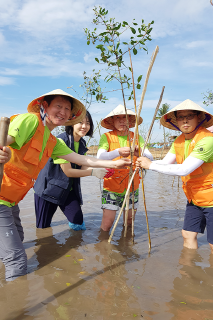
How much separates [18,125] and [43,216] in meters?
2.08

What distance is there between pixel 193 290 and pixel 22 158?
2191 millimetres

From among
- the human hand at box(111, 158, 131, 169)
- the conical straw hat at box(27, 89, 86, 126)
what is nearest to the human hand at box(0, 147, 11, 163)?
the conical straw hat at box(27, 89, 86, 126)

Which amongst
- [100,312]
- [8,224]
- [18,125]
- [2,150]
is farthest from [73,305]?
[18,125]

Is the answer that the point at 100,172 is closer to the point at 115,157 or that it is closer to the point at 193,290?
the point at 115,157

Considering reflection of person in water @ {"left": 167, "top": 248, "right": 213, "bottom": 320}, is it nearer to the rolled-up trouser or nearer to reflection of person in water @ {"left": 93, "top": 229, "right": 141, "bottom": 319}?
reflection of person in water @ {"left": 93, "top": 229, "right": 141, "bottom": 319}

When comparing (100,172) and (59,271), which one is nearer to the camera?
(59,271)

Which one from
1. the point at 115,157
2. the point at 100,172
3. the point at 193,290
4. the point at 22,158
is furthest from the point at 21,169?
the point at 193,290

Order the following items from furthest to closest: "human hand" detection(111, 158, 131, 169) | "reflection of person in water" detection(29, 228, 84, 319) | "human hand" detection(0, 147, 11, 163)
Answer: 1. "human hand" detection(111, 158, 131, 169)
2. "reflection of person in water" detection(29, 228, 84, 319)
3. "human hand" detection(0, 147, 11, 163)

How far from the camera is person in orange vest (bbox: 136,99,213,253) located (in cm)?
290

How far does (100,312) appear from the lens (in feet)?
6.31

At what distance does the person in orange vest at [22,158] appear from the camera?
238 cm

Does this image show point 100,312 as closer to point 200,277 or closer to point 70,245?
point 200,277

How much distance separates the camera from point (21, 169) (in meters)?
2.53

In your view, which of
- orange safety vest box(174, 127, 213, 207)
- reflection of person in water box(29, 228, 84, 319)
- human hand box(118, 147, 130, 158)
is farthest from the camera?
human hand box(118, 147, 130, 158)
